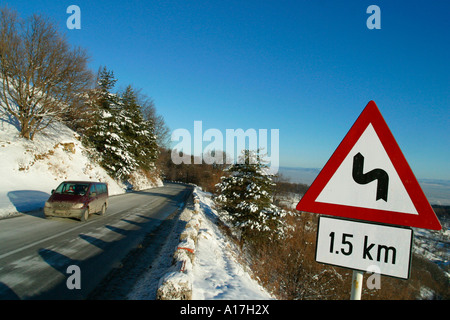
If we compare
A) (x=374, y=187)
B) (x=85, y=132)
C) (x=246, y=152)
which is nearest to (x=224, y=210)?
(x=246, y=152)

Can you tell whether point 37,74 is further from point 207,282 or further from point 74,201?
point 207,282

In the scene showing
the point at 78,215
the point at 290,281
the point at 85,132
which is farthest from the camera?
the point at 85,132

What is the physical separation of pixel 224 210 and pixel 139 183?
25.3m

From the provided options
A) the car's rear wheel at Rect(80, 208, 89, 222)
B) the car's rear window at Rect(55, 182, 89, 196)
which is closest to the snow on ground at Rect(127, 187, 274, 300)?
the car's rear wheel at Rect(80, 208, 89, 222)

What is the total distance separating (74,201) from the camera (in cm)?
1007

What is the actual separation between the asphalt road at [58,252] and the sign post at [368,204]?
4.70 m

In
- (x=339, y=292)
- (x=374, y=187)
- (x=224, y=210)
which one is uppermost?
(x=374, y=187)

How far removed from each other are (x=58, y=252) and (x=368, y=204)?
301 inches

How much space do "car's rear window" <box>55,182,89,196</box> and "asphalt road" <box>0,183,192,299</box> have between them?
49.2 inches

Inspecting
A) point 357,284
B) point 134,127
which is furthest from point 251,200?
point 134,127

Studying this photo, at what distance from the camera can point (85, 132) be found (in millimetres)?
27281

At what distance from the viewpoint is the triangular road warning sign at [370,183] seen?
6.00ft

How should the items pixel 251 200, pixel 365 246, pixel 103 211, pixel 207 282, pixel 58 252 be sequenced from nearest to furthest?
pixel 365 246
pixel 207 282
pixel 58 252
pixel 103 211
pixel 251 200
